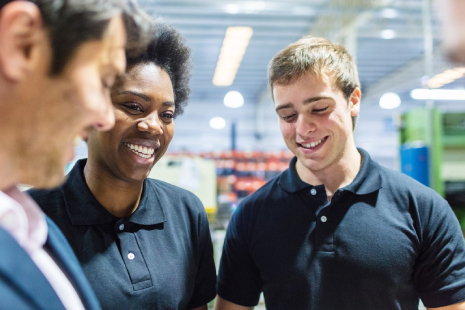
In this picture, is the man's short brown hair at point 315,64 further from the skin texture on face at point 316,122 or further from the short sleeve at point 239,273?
the short sleeve at point 239,273

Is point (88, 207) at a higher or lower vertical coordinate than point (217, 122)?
higher

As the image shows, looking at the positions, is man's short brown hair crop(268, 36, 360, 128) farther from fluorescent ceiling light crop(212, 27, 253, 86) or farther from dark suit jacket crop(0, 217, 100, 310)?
fluorescent ceiling light crop(212, 27, 253, 86)

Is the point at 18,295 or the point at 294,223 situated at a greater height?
the point at 18,295

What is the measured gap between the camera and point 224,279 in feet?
5.19

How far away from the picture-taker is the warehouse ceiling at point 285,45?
7156 millimetres

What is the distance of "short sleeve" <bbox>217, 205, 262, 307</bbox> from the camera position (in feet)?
5.07

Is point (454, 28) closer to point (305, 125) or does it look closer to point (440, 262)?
point (305, 125)

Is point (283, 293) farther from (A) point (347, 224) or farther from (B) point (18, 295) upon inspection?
(B) point (18, 295)

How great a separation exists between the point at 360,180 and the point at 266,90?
488 inches

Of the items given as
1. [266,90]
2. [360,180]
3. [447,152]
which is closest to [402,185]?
[360,180]

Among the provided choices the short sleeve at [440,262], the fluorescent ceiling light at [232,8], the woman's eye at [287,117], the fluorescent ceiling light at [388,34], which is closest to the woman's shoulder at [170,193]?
the woman's eye at [287,117]

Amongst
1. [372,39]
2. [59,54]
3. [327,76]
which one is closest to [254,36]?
[372,39]

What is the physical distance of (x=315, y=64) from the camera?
1479 millimetres

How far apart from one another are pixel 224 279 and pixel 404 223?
0.76 meters
